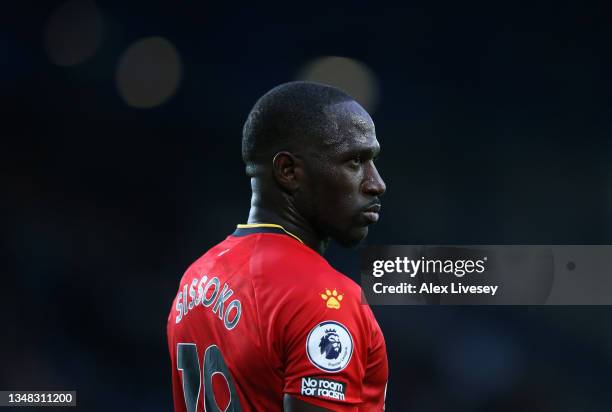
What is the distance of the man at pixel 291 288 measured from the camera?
196 cm

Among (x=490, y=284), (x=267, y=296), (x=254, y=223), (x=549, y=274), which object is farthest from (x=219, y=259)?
(x=549, y=274)

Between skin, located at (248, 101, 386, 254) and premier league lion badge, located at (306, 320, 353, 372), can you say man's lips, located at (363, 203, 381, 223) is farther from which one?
premier league lion badge, located at (306, 320, 353, 372)

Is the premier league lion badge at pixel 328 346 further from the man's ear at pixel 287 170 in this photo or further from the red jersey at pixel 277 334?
the man's ear at pixel 287 170

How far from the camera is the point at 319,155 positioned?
2227 millimetres

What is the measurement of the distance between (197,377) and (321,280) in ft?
1.84

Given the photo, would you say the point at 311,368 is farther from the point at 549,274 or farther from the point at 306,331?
the point at 549,274

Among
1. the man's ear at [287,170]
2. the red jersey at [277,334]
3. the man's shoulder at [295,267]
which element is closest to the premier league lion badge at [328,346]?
the red jersey at [277,334]

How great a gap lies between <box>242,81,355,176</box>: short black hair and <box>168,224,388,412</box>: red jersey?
0.26m

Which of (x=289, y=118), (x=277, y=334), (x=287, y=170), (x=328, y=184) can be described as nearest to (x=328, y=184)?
(x=328, y=184)

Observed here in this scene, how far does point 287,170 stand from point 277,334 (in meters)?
0.55

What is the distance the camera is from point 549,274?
6.64 metres

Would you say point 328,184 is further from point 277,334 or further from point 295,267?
point 277,334

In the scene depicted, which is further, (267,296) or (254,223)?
(254,223)

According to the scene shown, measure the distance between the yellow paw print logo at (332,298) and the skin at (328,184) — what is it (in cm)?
35
